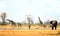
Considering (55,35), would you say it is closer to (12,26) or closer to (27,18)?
(12,26)

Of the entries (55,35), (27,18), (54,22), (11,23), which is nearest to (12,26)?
(11,23)

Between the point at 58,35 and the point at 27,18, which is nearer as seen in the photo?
the point at 58,35

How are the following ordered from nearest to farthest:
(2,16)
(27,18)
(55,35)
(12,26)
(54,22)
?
1. (55,35)
2. (54,22)
3. (12,26)
4. (27,18)
5. (2,16)

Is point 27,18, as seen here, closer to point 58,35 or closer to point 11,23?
point 11,23

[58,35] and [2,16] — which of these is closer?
[58,35]

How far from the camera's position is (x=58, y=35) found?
25203mm

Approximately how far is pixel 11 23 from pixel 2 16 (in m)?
46.2

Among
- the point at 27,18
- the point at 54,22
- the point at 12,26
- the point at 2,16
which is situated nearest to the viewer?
the point at 54,22

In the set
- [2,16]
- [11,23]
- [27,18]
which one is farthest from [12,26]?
[2,16]

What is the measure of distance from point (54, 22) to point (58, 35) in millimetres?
15506

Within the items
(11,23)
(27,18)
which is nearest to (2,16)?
(27,18)

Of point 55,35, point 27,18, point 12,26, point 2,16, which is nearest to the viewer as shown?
point 55,35

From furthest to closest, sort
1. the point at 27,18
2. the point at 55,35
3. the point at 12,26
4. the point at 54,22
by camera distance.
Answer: the point at 27,18 < the point at 12,26 < the point at 54,22 < the point at 55,35

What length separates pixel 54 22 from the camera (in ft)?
133
